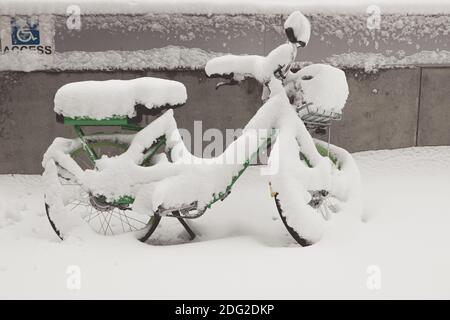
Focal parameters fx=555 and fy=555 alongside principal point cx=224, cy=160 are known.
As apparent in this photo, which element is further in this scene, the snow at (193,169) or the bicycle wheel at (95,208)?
the bicycle wheel at (95,208)

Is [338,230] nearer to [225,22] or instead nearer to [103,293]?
[103,293]

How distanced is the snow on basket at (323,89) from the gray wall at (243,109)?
5.56 ft

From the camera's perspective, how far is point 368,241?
13.9 feet

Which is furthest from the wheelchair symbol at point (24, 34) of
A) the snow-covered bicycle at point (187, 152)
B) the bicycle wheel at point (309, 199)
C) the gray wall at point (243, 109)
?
the bicycle wheel at point (309, 199)

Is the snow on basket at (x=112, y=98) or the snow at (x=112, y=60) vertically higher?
the snow at (x=112, y=60)

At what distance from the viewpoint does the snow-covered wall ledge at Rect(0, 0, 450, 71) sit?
18.5 ft

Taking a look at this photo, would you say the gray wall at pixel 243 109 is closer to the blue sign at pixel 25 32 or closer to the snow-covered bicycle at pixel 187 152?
the blue sign at pixel 25 32

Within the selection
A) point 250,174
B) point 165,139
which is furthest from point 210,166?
point 250,174

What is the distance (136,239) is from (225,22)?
2605mm

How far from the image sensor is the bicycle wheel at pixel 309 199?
4.11m

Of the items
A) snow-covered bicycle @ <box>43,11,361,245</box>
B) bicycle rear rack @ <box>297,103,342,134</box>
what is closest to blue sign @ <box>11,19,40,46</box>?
snow-covered bicycle @ <box>43,11,361,245</box>

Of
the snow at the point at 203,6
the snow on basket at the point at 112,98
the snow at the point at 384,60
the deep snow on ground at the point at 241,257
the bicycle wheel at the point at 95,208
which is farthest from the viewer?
the snow at the point at 384,60

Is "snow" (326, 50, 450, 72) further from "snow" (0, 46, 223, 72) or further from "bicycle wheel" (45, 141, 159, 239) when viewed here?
"bicycle wheel" (45, 141, 159, 239)

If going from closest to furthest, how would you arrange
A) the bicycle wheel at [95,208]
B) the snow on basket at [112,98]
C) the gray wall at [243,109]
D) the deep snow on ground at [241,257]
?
1. the deep snow on ground at [241,257]
2. the snow on basket at [112,98]
3. the bicycle wheel at [95,208]
4. the gray wall at [243,109]
